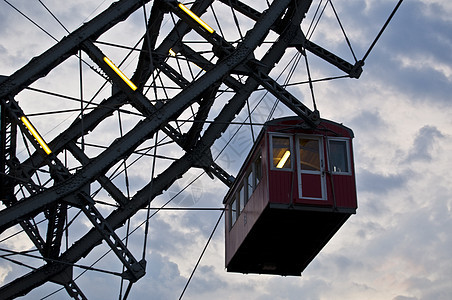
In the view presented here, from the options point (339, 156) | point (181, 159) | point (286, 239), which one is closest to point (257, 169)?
point (286, 239)

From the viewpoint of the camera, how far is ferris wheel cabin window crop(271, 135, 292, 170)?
2189cm

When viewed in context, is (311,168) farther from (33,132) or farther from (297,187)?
(33,132)

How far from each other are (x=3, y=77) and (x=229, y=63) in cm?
569

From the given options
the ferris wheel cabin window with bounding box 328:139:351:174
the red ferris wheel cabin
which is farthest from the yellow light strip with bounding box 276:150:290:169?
the ferris wheel cabin window with bounding box 328:139:351:174

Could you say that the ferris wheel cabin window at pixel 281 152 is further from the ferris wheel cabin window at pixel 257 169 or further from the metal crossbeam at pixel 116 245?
the metal crossbeam at pixel 116 245

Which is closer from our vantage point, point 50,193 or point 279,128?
point 50,193

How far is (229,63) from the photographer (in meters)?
22.3

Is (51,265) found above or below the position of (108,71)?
below

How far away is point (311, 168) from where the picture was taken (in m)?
21.9

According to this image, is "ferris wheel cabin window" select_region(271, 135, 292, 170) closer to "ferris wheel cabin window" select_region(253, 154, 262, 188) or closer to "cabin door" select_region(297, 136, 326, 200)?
"cabin door" select_region(297, 136, 326, 200)

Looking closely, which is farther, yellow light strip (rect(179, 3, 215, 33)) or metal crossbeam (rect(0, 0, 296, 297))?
yellow light strip (rect(179, 3, 215, 33))

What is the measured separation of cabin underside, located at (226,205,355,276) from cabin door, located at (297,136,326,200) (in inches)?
16.3

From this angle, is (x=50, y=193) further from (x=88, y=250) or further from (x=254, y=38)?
(x=254, y=38)

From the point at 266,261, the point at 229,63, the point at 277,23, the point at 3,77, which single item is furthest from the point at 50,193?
the point at 277,23
